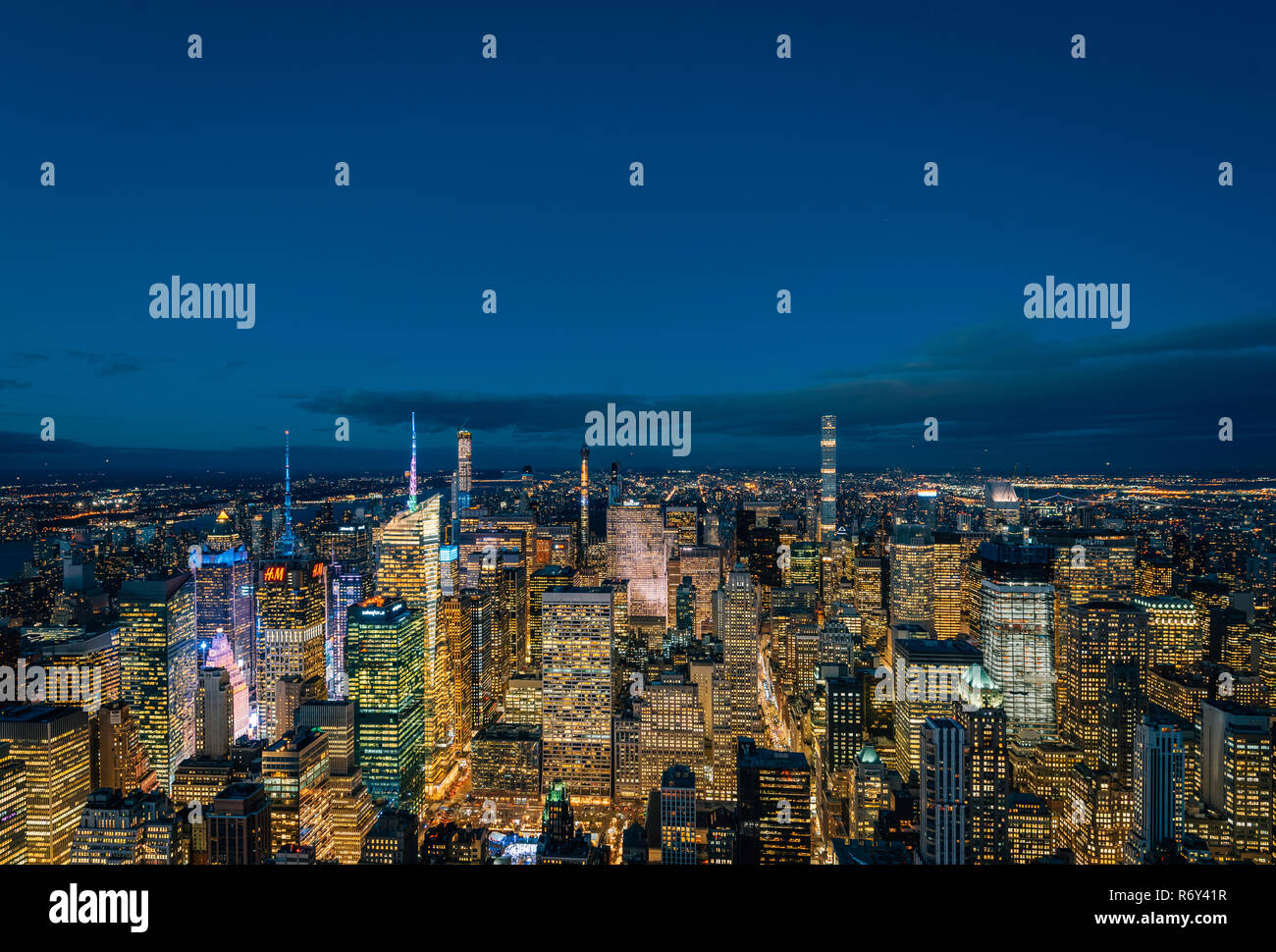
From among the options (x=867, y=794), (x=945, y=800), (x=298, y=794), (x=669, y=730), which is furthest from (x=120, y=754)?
(x=945, y=800)

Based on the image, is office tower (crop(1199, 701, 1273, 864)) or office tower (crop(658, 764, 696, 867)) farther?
office tower (crop(658, 764, 696, 867))

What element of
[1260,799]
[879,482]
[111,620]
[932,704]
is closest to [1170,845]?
[1260,799]

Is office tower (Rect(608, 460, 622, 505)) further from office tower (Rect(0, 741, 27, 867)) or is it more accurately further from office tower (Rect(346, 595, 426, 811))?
office tower (Rect(0, 741, 27, 867))

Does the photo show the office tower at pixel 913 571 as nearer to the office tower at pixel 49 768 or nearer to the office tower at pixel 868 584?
the office tower at pixel 868 584

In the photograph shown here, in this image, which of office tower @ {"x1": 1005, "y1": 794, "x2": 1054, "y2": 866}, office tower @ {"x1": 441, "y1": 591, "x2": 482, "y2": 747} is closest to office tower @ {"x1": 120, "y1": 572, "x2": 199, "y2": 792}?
office tower @ {"x1": 441, "y1": 591, "x2": 482, "y2": 747}

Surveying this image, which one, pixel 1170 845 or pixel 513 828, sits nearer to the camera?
pixel 1170 845

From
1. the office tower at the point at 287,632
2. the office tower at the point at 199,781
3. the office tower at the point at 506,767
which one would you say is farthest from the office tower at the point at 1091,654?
the office tower at the point at 287,632
